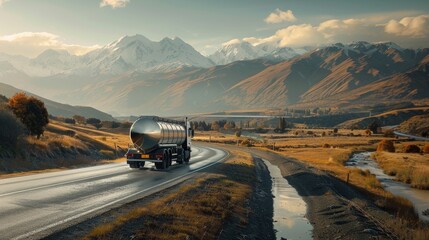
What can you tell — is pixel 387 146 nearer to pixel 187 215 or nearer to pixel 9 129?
pixel 9 129

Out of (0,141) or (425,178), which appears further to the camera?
(425,178)

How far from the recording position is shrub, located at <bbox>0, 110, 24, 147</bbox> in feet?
129

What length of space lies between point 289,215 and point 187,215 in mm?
8933

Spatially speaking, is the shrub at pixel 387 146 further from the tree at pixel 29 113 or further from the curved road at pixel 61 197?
the curved road at pixel 61 197

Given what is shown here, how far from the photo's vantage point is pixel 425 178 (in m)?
46.6

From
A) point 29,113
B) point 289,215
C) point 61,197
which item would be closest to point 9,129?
point 29,113

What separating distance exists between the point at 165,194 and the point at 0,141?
21.6m

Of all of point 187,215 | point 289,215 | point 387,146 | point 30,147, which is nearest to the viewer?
point 187,215

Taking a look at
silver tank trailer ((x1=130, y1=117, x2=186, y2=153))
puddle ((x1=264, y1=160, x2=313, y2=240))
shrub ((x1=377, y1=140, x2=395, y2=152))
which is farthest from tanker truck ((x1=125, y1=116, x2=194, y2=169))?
shrub ((x1=377, y1=140, x2=395, y2=152))

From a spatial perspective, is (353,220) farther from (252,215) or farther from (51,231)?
(51,231)

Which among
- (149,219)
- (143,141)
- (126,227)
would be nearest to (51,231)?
(126,227)

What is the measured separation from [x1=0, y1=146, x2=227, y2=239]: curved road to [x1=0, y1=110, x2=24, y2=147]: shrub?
1223 cm

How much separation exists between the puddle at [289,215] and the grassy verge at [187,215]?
1961 mm

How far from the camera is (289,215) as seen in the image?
25875 mm
